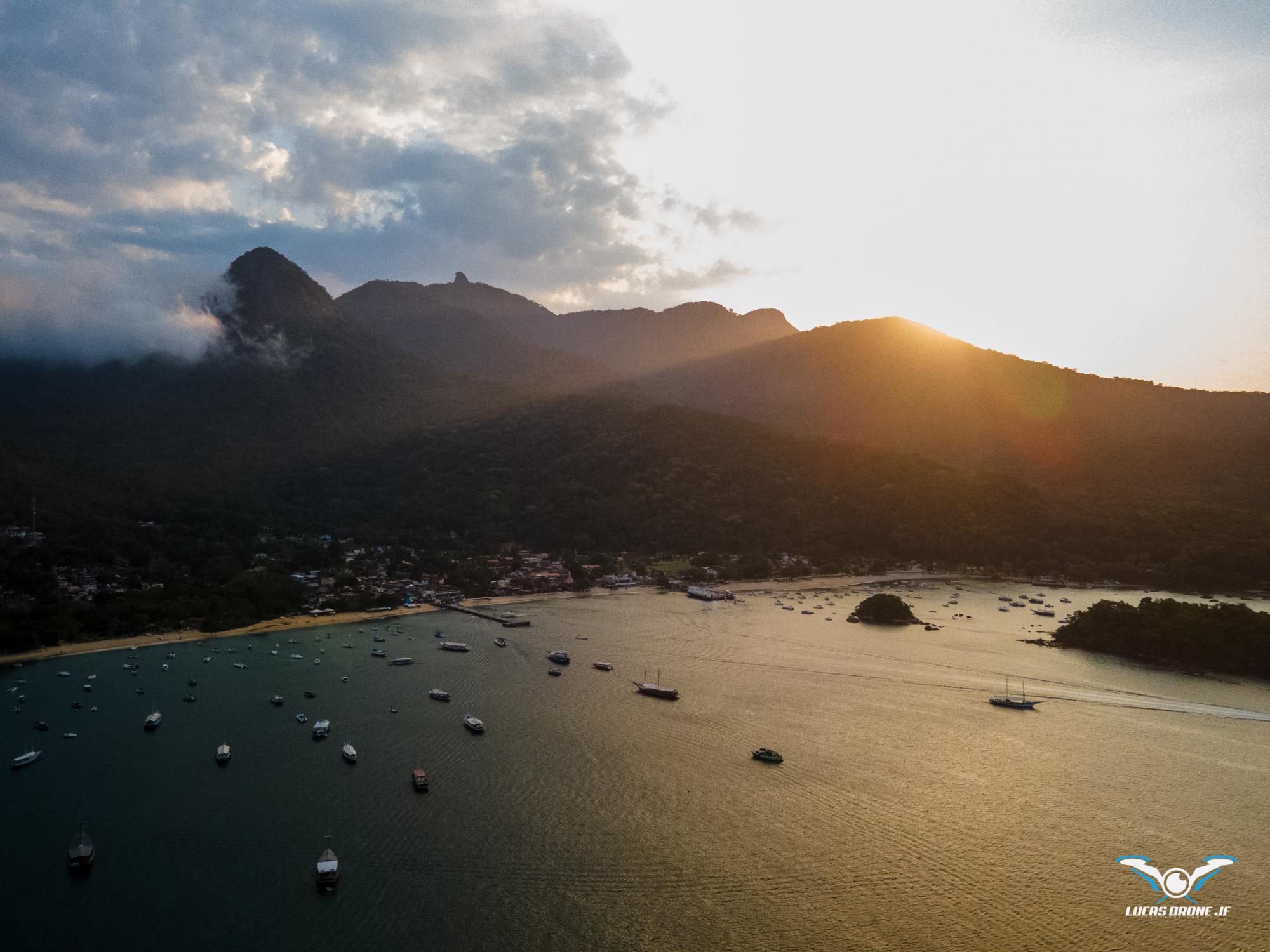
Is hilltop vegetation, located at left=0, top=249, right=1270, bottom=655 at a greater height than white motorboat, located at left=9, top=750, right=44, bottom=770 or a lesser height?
greater

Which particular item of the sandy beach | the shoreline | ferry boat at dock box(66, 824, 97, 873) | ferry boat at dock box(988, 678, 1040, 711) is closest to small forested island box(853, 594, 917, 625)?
the shoreline

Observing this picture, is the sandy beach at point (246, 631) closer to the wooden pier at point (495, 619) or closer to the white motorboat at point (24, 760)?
the wooden pier at point (495, 619)

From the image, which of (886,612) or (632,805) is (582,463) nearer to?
(886,612)

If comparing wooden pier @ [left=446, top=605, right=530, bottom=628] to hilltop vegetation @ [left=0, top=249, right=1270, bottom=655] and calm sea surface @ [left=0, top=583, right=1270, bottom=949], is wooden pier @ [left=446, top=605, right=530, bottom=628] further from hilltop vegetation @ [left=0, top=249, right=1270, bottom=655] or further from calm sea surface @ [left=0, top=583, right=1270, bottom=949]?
calm sea surface @ [left=0, top=583, right=1270, bottom=949]

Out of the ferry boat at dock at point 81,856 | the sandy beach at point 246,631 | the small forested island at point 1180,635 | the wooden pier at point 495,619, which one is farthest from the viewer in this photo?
the wooden pier at point 495,619

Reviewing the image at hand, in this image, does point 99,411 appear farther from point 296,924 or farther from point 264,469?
point 296,924

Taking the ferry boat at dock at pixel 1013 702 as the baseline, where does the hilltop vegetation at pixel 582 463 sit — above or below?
above

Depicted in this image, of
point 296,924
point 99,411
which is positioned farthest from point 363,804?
point 99,411

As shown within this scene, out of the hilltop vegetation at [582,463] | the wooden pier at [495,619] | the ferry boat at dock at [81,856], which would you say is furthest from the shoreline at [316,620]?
the ferry boat at dock at [81,856]
